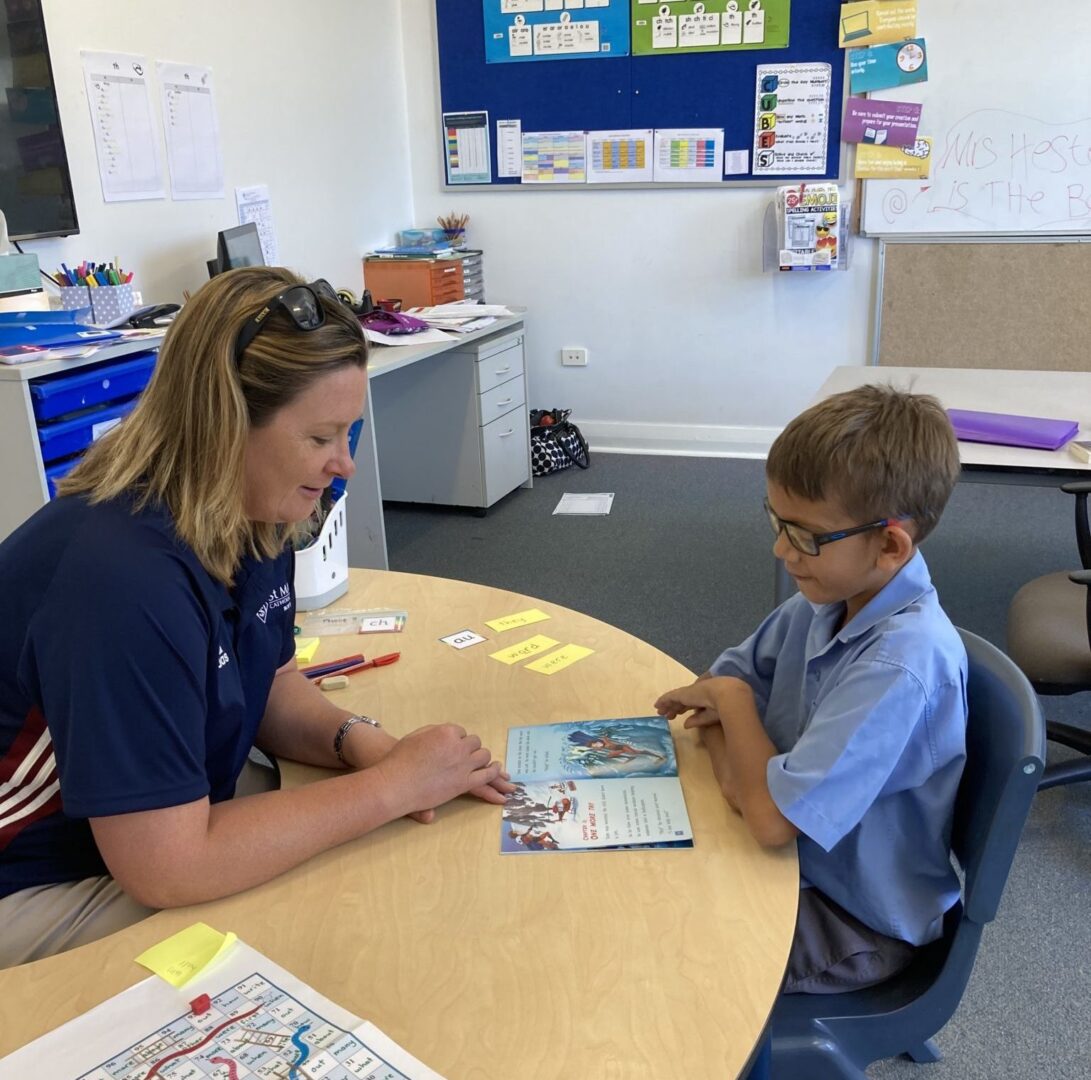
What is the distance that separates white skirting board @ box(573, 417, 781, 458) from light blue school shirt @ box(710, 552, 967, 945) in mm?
3839

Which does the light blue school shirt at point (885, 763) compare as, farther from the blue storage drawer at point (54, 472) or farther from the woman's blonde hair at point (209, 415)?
the blue storage drawer at point (54, 472)

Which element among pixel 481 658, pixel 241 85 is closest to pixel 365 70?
pixel 241 85

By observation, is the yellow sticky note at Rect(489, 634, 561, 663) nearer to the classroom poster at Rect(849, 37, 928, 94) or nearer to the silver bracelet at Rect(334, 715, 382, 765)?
the silver bracelet at Rect(334, 715, 382, 765)

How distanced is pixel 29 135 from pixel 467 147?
2.49 metres

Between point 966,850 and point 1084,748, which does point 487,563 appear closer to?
point 1084,748

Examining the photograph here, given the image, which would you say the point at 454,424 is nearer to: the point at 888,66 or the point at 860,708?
the point at 888,66

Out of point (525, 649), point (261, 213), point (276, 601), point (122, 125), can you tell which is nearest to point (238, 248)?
point (122, 125)

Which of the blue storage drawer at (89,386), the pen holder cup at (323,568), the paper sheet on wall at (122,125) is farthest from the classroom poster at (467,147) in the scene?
the pen holder cup at (323,568)

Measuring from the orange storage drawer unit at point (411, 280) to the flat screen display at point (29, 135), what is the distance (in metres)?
1.81

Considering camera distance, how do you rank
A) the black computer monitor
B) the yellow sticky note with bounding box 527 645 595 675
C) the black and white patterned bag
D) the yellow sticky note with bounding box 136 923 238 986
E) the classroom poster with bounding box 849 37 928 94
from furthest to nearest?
1. the black and white patterned bag
2. the classroom poster with bounding box 849 37 928 94
3. the black computer monitor
4. the yellow sticky note with bounding box 527 645 595 675
5. the yellow sticky note with bounding box 136 923 238 986

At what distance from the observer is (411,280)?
4637 mm

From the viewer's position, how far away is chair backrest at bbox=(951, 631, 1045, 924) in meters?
1.04

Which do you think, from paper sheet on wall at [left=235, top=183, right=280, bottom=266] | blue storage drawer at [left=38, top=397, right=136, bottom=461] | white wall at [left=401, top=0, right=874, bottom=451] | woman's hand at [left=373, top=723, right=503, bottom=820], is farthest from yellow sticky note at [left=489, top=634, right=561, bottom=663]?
white wall at [left=401, top=0, right=874, bottom=451]

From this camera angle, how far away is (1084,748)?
2.40 m
